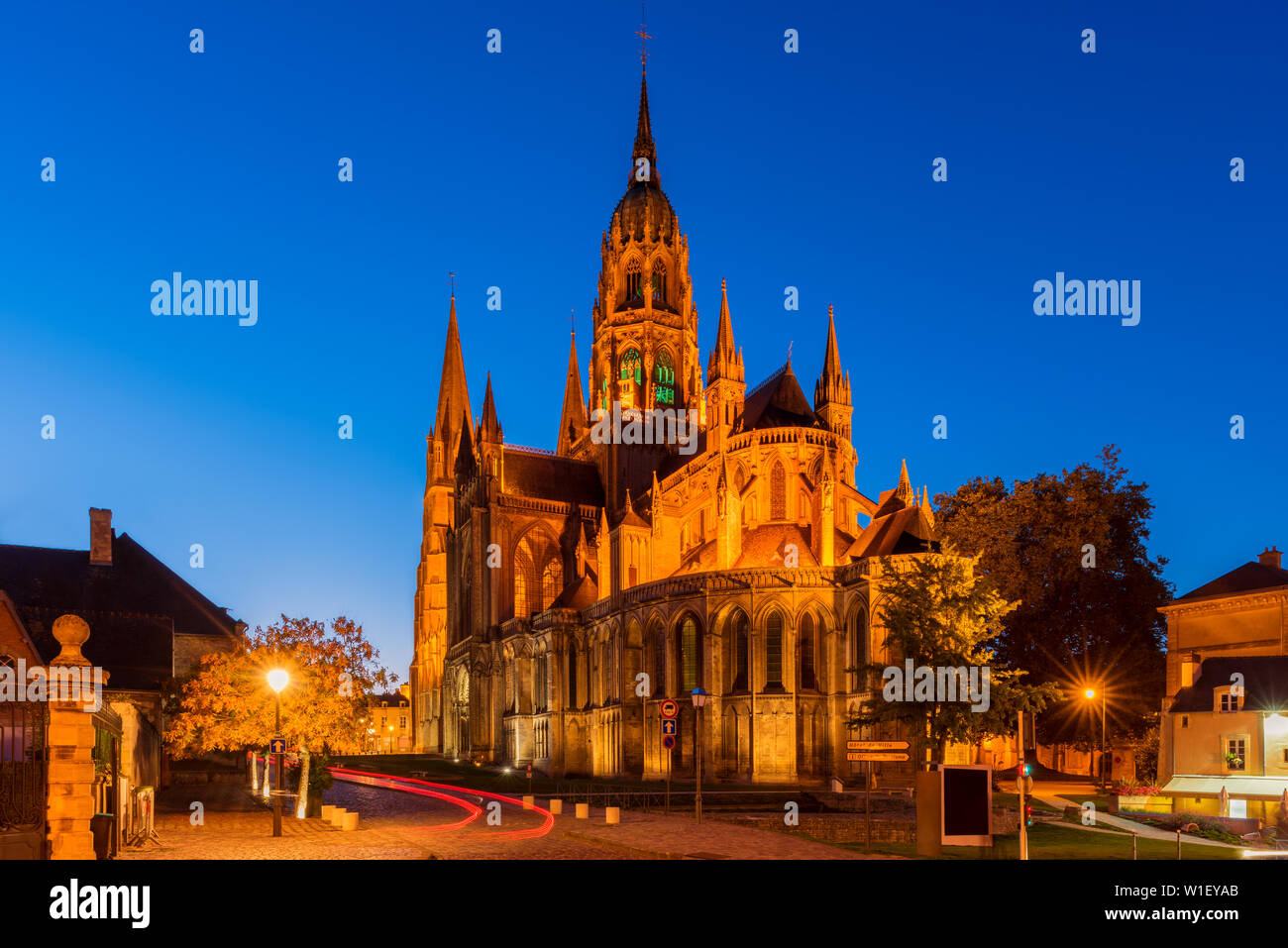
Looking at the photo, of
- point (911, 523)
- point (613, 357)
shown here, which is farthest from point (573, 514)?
point (911, 523)

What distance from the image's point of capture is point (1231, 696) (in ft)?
128

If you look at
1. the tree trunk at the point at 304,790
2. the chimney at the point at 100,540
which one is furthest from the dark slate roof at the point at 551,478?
the tree trunk at the point at 304,790

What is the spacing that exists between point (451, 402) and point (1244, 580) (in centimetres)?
8825

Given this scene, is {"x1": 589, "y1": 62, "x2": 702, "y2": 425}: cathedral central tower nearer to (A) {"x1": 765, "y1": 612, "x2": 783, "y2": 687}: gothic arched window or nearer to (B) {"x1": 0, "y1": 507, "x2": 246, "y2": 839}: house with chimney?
(A) {"x1": 765, "y1": 612, "x2": 783, "y2": 687}: gothic arched window

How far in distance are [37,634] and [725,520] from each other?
32.6m

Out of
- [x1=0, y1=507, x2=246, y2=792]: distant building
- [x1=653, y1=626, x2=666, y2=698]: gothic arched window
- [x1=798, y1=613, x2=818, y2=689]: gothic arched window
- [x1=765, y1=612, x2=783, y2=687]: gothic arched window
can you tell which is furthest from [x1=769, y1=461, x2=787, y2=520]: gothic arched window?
[x1=0, y1=507, x2=246, y2=792]: distant building

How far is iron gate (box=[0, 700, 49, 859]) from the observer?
552 inches

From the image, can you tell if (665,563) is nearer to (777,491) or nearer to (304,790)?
(777,491)

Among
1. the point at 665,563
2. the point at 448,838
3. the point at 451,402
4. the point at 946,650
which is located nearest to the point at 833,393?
the point at 665,563

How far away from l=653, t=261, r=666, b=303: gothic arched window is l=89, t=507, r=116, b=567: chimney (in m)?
54.5

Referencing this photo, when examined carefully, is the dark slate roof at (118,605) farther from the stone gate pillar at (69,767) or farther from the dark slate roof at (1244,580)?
the dark slate roof at (1244,580)

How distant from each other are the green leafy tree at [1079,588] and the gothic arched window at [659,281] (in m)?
44.2

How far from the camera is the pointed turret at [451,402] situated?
118 m
